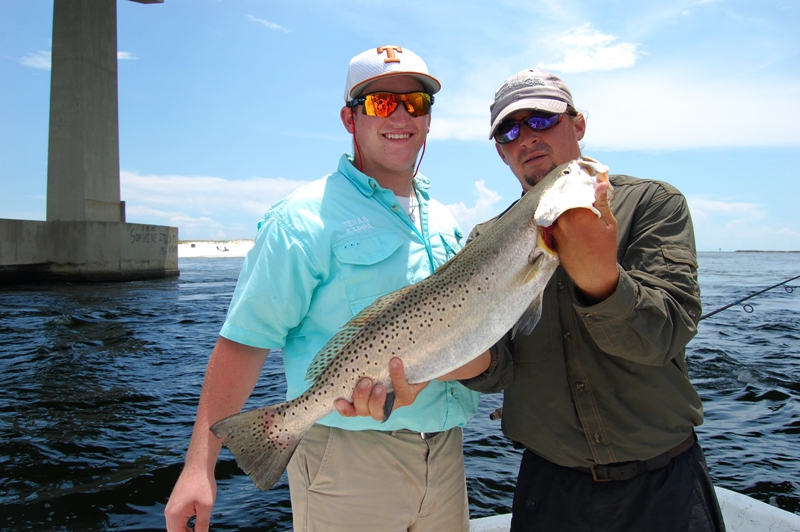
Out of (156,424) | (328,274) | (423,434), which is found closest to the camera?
(328,274)

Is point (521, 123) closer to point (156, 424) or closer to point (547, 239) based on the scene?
point (547, 239)

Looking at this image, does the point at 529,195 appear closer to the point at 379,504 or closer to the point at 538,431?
the point at 538,431

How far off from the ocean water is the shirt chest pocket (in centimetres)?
379

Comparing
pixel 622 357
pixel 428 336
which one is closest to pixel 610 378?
pixel 622 357

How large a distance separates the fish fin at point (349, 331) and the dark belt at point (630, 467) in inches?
52.4

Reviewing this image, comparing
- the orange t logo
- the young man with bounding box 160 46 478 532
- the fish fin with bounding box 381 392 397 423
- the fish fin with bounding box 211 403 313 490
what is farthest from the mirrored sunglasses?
the fish fin with bounding box 211 403 313 490

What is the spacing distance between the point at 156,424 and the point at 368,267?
6.89 meters

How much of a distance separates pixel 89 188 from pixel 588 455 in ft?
105

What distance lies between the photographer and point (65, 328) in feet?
52.0

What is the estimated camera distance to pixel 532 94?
315 centimetres

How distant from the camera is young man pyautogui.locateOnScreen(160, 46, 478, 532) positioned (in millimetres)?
2814

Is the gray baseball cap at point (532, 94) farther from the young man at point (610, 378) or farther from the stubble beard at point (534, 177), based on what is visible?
the stubble beard at point (534, 177)

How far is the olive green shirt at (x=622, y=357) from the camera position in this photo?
94.6 inches

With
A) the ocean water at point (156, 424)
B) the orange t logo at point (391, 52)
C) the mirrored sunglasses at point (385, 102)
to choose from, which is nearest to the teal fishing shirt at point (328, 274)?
the mirrored sunglasses at point (385, 102)
